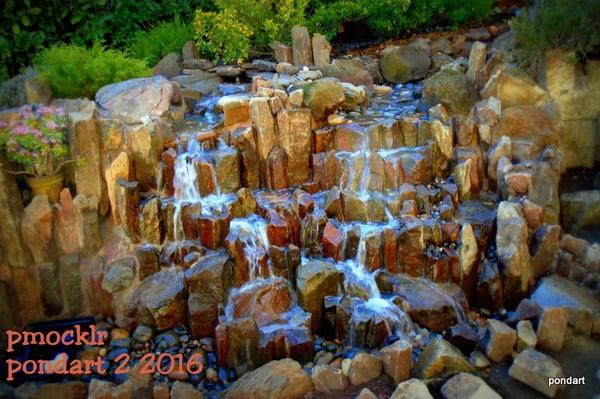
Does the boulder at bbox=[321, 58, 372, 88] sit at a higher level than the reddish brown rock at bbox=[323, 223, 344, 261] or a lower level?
higher

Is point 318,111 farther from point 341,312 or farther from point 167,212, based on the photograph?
point 341,312

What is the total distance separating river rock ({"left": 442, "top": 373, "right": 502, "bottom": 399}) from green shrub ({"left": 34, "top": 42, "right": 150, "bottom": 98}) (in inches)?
262

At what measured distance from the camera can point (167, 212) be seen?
23.3 feet

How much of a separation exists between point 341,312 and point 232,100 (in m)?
3.72

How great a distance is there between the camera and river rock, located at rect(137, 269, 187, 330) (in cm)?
647

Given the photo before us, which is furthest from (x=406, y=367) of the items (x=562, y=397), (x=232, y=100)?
(x=232, y=100)

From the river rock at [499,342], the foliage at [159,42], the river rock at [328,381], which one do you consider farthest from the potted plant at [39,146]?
the river rock at [499,342]

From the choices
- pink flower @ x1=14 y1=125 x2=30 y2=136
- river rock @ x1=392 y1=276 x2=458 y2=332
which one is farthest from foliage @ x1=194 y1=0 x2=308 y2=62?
river rock @ x1=392 y1=276 x2=458 y2=332

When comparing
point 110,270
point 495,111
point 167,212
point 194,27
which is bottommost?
point 110,270

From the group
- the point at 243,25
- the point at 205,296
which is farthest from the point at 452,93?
the point at 205,296

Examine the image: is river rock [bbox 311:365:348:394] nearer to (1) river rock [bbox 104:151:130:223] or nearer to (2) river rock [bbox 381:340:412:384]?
(2) river rock [bbox 381:340:412:384]

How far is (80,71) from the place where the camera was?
8.38 m

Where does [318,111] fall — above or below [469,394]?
above

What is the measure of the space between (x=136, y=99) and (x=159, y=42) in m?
3.35
